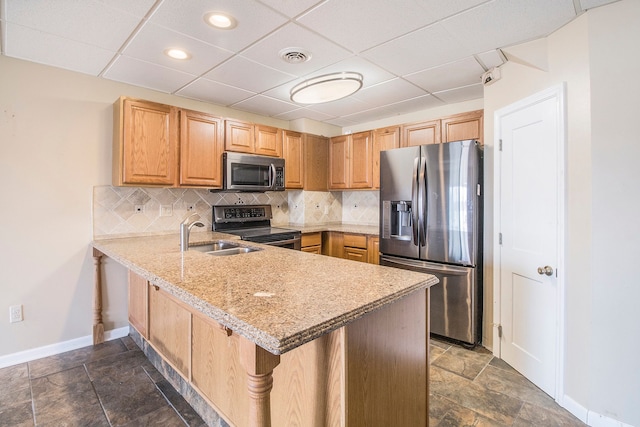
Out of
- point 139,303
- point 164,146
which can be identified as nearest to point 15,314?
point 139,303

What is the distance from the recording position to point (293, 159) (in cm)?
404

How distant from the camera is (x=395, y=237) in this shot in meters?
3.19

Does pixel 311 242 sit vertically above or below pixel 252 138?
below

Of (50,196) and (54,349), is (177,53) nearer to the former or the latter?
(50,196)

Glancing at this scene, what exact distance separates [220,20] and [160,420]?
243cm

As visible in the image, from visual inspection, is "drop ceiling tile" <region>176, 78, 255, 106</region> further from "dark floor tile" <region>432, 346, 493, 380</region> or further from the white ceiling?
"dark floor tile" <region>432, 346, 493, 380</region>

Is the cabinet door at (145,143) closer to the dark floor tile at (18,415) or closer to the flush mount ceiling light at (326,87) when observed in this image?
the flush mount ceiling light at (326,87)

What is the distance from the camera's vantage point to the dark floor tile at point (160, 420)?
5.95 feet

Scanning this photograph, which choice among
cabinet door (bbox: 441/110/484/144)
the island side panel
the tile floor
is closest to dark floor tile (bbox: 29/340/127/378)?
the tile floor

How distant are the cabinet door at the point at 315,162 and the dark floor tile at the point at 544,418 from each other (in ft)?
10.2

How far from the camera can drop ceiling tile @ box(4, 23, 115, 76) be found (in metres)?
2.10

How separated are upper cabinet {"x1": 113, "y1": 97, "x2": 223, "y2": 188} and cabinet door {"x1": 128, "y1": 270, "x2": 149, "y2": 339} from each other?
0.87 metres

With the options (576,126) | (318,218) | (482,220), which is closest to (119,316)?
(318,218)

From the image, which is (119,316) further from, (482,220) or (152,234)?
(482,220)
